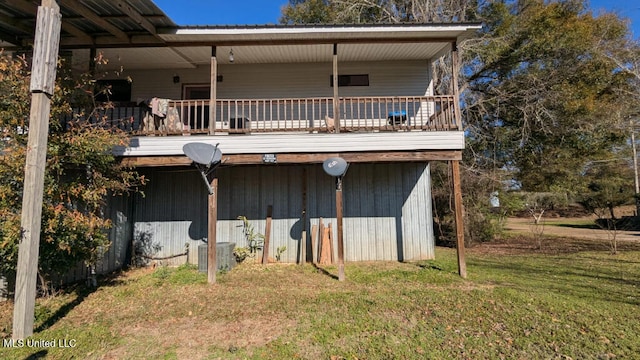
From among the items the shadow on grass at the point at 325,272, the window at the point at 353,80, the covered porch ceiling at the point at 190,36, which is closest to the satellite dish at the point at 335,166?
the shadow on grass at the point at 325,272

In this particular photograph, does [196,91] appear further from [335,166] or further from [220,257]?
[335,166]

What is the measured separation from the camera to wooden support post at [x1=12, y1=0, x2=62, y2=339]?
3.74 m

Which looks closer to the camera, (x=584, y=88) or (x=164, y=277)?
(x=164, y=277)

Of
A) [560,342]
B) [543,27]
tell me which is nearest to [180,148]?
[560,342]

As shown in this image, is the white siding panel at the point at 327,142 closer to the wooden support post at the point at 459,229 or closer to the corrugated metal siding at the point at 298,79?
the wooden support post at the point at 459,229

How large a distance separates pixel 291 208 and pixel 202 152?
297 cm

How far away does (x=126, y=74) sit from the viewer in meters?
9.05

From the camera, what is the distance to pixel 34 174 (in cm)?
382

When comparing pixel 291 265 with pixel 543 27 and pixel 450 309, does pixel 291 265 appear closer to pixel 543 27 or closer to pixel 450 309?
pixel 450 309

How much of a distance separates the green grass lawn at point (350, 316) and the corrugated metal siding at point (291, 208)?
55.8 inches

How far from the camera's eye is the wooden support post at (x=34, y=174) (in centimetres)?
374

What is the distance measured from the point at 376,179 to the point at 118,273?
6326mm

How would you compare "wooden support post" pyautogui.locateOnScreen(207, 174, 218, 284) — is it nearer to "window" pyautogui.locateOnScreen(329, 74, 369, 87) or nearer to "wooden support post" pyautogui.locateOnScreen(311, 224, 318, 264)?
"wooden support post" pyautogui.locateOnScreen(311, 224, 318, 264)

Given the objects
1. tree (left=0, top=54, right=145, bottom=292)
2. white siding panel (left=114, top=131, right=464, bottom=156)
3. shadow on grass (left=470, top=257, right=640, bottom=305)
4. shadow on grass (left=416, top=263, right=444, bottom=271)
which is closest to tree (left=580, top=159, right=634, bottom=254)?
shadow on grass (left=470, top=257, right=640, bottom=305)
